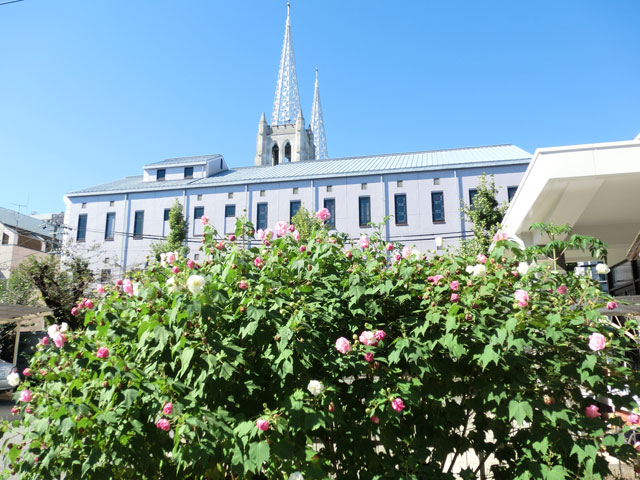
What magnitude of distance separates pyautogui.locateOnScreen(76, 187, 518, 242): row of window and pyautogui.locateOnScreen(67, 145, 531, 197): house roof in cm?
184

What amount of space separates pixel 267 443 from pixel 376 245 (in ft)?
7.50

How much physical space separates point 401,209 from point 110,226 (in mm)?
22666

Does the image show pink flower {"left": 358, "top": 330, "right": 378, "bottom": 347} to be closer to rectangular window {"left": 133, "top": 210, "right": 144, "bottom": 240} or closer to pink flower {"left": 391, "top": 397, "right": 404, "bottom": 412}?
pink flower {"left": 391, "top": 397, "right": 404, "bottom": 412}

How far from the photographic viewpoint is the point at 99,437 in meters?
3.23

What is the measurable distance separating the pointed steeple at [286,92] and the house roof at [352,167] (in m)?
33.9

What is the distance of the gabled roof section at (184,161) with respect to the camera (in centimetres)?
3879

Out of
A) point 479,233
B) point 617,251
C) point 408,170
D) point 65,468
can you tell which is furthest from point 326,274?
point 408,170

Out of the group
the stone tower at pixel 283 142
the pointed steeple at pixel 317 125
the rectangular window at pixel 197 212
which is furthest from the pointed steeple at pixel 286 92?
the rectangular window at pixel 197 212

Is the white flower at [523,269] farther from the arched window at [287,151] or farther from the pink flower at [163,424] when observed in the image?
the arched window at [287,151]

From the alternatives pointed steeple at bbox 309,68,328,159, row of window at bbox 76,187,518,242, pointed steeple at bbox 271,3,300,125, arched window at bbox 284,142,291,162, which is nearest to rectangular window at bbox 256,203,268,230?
row of window at bbox 76,187,518,242

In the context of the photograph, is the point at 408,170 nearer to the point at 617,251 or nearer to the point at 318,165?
the point at 318,165

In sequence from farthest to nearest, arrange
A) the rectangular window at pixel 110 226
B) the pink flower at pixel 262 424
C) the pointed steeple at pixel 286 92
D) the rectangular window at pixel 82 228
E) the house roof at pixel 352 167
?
the pointed steeple at pixel 286 92
the rectangular window at pixel 82 228
the rectangular window at pixel 110 226
the house roof at pixel 352 167
the pink flower at pixel 262 424

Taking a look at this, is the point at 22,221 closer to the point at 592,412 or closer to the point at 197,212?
the point at 197,212

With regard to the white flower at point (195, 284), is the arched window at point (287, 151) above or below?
above
